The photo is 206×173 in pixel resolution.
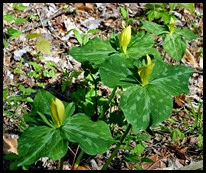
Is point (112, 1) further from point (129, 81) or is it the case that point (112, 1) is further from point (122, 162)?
point (129, 81)

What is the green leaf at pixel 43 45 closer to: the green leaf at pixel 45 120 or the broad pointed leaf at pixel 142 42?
the broad pointed leaf at pixel 142 42

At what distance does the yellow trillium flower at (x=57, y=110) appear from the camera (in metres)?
1.63

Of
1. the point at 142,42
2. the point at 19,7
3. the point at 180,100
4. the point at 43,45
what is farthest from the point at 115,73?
the point at 19,7

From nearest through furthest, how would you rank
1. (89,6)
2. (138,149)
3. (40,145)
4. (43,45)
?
(40,145), (138,149), (43,45), (89,6)

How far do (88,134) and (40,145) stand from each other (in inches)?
8.9

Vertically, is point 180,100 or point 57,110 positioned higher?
point 57,110

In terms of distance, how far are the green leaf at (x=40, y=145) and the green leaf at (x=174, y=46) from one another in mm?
936

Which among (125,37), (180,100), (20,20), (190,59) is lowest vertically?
(180,100)

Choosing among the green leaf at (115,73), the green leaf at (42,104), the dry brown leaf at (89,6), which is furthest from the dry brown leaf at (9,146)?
the dry brown leaf at (89,6)

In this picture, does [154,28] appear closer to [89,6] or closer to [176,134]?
[176,134]

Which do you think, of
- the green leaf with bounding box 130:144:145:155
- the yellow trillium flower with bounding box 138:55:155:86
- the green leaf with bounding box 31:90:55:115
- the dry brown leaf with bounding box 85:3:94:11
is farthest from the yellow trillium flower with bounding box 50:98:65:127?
the dry brown leaf with bounding box 85:3:94:11

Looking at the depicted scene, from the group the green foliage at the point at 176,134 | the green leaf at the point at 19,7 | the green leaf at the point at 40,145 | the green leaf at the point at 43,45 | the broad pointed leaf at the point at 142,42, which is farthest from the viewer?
the green leaf at the point at 19,7

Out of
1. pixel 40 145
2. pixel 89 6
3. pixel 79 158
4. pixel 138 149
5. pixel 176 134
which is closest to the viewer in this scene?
pixel 40 145

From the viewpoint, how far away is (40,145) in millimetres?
1609
